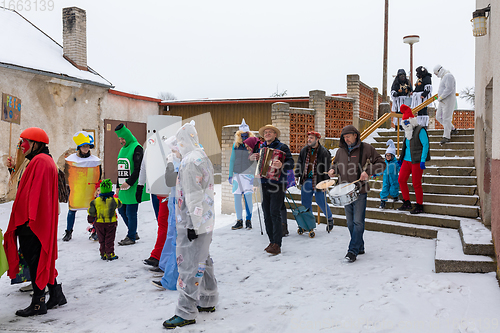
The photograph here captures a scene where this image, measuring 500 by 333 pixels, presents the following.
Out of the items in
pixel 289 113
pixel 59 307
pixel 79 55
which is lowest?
pixel 59 307

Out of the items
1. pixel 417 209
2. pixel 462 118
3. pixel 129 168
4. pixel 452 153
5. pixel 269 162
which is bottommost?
pixel 417 209

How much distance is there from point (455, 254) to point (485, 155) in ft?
6.01

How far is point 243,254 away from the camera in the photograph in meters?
5.57

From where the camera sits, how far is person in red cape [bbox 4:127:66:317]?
3467 mm

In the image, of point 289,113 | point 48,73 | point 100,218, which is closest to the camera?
point 100,218

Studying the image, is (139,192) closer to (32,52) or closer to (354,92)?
(354,92)

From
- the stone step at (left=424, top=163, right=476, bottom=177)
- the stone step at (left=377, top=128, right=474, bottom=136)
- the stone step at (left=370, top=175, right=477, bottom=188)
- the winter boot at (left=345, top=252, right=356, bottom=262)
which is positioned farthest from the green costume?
the stone step at (left=377, top=128, right=474, bottom=136)

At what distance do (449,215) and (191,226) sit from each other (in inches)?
197

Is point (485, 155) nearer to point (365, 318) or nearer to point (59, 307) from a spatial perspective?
point (365, 318)

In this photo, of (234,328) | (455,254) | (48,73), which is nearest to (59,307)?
(234,328)

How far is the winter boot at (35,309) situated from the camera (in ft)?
11.5

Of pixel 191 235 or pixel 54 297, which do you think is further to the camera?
pixel 54 297

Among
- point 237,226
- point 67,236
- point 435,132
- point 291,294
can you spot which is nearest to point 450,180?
point 435,132

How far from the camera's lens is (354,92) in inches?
486
